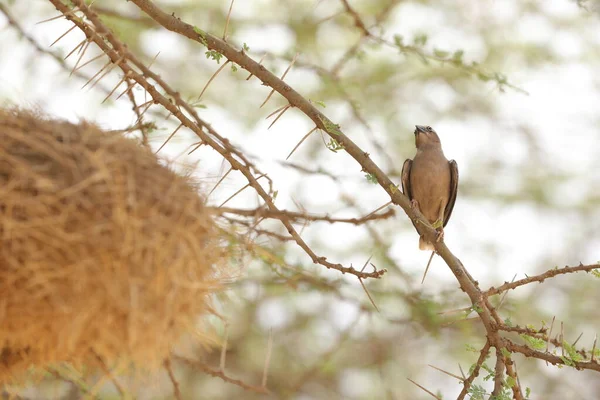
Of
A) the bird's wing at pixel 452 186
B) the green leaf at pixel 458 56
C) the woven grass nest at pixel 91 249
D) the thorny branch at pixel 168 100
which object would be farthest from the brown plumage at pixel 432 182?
the woven grass nest at pixel 91 249

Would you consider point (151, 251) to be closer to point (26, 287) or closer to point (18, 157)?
point (26, 287)

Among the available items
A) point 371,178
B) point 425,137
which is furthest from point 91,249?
point 425,137

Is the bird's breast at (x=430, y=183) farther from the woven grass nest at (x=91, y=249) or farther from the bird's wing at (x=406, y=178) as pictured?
the woven grass nest at (x=91, y=249)

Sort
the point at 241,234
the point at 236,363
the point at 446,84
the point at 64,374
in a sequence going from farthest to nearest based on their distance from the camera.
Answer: the point at 446,84 → the point at 236,363 → the point at 64,374 → the point at 241,234

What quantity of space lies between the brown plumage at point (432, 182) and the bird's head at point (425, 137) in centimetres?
7

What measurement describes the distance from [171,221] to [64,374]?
1.57 metres

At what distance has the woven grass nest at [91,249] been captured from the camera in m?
2.35

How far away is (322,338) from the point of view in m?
8.50

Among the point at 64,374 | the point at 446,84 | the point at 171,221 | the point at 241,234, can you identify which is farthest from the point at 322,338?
the point at 171,221

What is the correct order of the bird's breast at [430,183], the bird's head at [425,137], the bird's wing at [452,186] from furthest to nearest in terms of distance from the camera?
the bird's head at [425,137] → the bird's wing at [452,186] → the bird's breast at [430,183]

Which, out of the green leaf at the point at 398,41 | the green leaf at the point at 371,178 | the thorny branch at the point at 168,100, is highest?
the green leaf at the point at 398,41

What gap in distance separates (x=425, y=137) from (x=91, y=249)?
4.60 m

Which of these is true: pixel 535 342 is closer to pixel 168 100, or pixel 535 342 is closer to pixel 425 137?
pixel 168 100

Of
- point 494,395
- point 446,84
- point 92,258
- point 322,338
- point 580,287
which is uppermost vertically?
point 446,84
